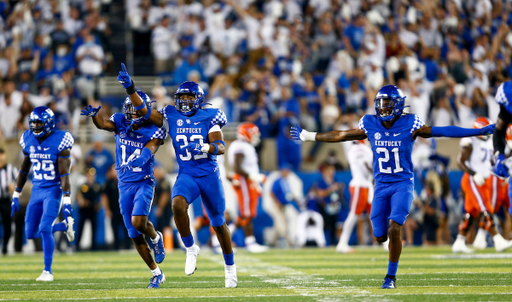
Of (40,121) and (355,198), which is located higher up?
(40,121)

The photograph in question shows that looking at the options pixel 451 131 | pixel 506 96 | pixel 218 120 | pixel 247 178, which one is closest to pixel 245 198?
pixel 247 178

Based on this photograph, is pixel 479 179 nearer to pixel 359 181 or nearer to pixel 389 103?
pixel 359 181

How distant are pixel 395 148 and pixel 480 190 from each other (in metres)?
4.81

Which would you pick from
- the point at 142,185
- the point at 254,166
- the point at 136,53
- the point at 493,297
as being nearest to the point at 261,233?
the point at 254,166

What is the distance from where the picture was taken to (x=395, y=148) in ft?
20.7

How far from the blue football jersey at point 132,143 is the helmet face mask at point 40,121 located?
1368 mm

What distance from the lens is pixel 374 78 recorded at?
50.0 ft

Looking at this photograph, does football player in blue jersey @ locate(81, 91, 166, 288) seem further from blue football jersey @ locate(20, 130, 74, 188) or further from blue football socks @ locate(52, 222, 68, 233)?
blue football socks @ locate(52, 222, 68, 233)

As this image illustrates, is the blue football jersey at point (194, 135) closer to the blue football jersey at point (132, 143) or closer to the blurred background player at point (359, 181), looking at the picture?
the blue football jersey at point (132, 143)

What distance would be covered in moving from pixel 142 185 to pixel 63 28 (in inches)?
389

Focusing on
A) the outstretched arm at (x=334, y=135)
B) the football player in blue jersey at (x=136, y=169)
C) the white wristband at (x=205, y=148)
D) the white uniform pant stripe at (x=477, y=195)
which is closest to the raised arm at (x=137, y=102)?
the football player in blue jersey at (x=136, y=169)

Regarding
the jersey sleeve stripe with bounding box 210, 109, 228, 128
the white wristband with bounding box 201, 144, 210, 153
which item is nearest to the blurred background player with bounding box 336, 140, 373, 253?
the jersey sleeve stripe with bounding box 210, 109, 228, 128

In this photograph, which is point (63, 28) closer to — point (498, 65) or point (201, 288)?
point (498, 65)

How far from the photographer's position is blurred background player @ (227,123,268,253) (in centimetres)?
1185
